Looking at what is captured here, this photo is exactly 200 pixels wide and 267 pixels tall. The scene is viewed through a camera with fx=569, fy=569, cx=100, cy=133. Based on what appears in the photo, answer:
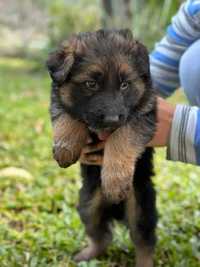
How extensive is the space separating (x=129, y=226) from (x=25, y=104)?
578 cm

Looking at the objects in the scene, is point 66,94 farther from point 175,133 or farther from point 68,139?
point 175,133

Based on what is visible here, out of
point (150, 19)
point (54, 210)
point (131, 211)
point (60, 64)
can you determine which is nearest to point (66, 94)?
point (60, 64)

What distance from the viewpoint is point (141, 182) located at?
329 cm

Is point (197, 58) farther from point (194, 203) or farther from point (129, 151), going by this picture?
point (194, 203)

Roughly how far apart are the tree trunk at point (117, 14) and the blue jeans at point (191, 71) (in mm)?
7646

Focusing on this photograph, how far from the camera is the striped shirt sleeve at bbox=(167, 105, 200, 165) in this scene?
10.5ft

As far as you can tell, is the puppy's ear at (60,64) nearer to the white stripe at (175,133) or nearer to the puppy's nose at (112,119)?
the puppy's nose at (112,119)

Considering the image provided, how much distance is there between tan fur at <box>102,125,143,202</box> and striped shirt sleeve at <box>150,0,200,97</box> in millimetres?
944

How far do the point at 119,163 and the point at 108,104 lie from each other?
37cm

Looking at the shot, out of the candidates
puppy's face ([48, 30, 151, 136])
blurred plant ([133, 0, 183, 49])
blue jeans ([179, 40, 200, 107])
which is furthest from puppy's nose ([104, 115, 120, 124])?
blurred plant ([133, 0, 183, 49])

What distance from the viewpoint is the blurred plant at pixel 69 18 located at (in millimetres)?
14156

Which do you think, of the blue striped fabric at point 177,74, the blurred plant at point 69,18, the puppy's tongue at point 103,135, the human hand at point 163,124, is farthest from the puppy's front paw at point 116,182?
the blurred plant at point 69,18

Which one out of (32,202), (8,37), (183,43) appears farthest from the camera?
(8,37)

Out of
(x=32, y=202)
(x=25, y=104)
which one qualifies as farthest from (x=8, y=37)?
(x=32, y=202)
